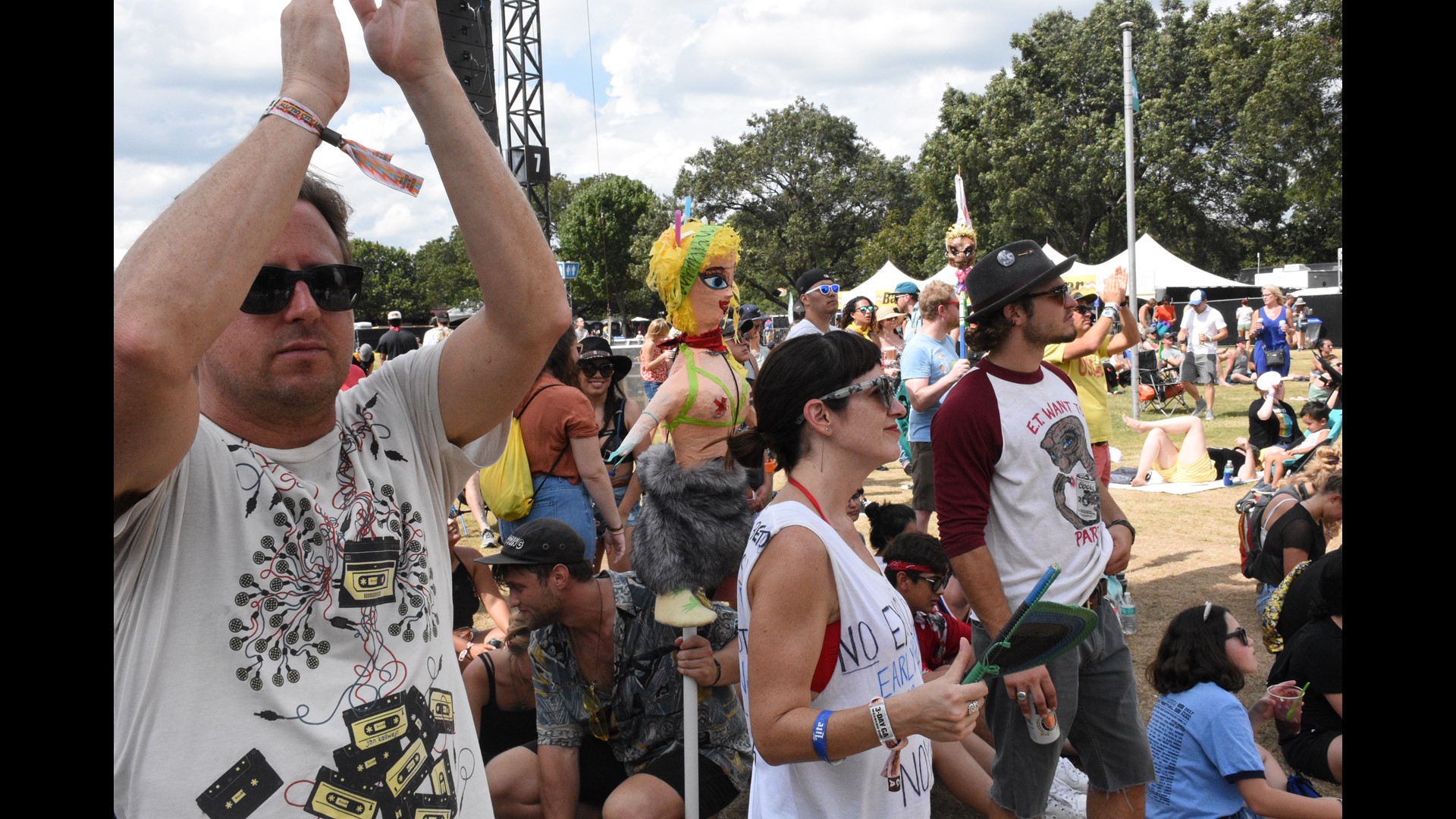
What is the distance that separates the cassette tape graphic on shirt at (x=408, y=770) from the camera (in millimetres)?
1288

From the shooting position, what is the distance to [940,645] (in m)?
4.23

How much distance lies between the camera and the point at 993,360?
3.06m

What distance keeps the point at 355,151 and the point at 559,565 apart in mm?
2281

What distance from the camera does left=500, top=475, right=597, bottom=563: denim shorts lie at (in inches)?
195

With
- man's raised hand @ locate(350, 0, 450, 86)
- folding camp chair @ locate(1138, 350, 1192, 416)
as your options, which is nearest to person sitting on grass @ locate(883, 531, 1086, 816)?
man's raised hand @ locate(350, 0, 450, 86)

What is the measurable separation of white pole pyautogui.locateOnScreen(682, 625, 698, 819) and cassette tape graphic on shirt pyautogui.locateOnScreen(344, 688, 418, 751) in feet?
5.93

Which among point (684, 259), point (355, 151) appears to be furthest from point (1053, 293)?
point (355, 151)

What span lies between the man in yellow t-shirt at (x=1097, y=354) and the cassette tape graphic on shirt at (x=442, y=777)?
4760mm

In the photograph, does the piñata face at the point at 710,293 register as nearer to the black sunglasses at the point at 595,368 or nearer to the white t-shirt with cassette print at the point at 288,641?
the black sunglasses at the point at 595,368

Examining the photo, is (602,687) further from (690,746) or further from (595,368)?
(595,368)

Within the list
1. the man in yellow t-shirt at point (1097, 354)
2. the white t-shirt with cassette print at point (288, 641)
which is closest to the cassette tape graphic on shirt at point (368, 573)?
the white t-shirt with cassette print at point (288, 641)

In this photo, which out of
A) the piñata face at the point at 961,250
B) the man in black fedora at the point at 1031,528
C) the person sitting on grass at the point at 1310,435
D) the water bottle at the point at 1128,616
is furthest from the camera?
the person sitting on grass at the point at 1310,435
